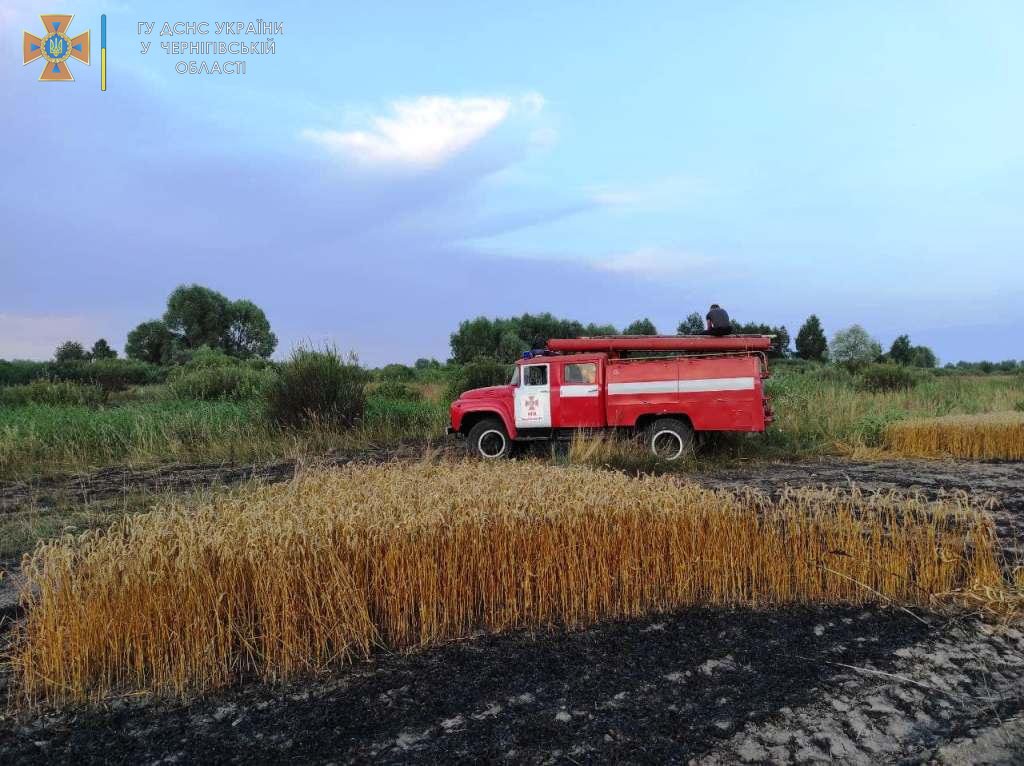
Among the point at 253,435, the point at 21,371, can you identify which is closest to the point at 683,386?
the point at 253,435

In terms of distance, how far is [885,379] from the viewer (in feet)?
93.8

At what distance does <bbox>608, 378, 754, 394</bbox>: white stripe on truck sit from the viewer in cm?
1155

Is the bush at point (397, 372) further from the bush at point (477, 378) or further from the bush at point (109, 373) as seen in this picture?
the bush at point (477, 378)

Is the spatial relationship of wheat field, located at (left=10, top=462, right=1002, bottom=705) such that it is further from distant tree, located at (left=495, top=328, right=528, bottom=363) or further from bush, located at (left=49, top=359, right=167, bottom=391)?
distant tree, located at (left=495, top=328, right=528, bottom=363)

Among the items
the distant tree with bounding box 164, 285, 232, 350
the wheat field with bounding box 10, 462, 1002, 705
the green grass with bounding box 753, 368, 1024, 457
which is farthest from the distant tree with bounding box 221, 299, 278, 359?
the wheat field with bounding box 10, 462, 1002, 705

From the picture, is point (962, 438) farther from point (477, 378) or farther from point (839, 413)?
point (477, 378)

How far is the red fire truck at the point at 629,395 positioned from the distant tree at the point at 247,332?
57.5 meters

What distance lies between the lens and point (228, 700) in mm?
3812

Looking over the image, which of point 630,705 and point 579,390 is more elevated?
point 579,390

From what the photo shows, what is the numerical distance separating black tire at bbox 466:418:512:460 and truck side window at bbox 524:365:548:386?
39.6 inches

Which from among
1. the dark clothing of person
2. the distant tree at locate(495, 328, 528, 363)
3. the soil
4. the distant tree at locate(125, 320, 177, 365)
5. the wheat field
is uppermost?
the distant tree at locate(125, 320, 177, 365)

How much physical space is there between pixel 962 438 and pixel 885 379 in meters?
16.6

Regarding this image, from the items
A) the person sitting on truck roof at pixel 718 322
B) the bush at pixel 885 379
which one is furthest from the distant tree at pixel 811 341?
the person sitting on truck roof at pixel 718 322

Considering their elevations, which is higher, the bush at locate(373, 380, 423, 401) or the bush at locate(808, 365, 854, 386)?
the bush at locate(808, 365, 854, 386)
